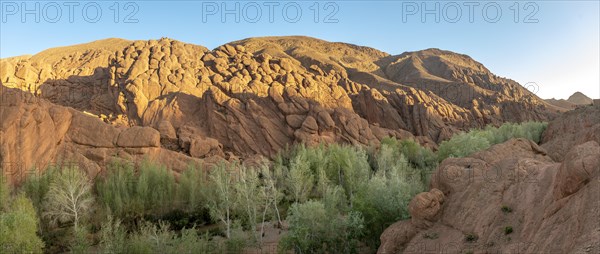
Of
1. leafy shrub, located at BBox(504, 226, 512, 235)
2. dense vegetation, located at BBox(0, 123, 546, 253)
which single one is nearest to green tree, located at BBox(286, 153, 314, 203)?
dense vegetation, located at BBox(0, 123, 546, 253)

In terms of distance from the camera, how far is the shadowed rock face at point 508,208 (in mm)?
10875

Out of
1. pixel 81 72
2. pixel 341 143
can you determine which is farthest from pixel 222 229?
pixel 81 72

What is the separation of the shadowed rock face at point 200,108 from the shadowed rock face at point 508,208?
40961mm

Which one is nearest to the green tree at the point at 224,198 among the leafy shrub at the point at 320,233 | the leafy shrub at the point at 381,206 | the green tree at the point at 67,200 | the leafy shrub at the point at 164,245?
the leafy shrub at the point at 164,245

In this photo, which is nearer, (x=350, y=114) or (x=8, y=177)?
(x=8, y=177)

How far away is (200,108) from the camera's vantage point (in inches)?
2650

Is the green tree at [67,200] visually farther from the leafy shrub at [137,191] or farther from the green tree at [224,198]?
the green tree at [224,198]

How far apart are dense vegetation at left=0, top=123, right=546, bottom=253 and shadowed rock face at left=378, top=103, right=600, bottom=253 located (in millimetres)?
3448

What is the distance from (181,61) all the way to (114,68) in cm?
1303

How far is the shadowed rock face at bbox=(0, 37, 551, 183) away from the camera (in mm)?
48406

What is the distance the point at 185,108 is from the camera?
66438 mm

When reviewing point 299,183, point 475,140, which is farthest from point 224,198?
point 475,140

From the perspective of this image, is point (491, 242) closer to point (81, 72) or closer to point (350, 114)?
point (350, 114)

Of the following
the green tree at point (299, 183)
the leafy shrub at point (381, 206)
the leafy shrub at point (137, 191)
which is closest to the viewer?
the leafy shrub at point (381, 206)
